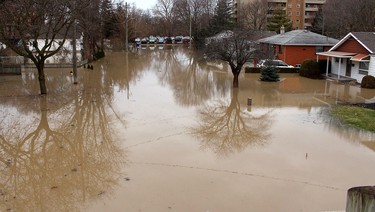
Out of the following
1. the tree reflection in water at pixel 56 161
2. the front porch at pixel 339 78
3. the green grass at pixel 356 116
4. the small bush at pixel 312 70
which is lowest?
the tree reflection in water at pixel 56 161

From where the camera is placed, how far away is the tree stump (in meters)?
1.98

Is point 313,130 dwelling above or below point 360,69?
below

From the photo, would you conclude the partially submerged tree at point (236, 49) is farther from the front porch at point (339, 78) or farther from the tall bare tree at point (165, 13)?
the tall bare tree at point (165, 13)

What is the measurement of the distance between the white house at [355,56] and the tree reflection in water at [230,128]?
1235 cm

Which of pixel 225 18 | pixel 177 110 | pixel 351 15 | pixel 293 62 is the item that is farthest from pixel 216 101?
pixel 225 18

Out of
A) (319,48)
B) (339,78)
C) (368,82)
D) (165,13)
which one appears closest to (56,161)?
(368,82)

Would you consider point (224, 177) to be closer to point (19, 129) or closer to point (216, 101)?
point (19, 129)

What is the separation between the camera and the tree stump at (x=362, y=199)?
78.1 inches

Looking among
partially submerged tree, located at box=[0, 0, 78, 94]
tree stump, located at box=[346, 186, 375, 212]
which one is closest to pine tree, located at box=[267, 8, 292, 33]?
partially submerged tree, located at box=[0, 0, 78, 94]

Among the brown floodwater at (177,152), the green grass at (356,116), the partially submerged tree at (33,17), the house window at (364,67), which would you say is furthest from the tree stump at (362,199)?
the house window at (364,67)

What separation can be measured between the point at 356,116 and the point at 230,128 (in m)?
6.16

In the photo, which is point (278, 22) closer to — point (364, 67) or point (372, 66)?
point (364, 67)

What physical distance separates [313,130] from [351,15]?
3910 centimetres

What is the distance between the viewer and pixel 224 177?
971 centimetres
